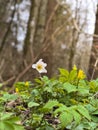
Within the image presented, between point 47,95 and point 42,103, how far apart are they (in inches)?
3.2

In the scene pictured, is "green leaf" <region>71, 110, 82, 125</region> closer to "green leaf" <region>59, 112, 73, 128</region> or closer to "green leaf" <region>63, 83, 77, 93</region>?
"green leaf" <region>59, 112, 73, 128</region>

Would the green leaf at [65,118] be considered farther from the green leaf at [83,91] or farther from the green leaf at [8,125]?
the green leaf at [83,91]

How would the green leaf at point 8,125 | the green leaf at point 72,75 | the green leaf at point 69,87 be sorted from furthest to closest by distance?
the green leaf at point 72,75 < the green leaf at point 69,87 < the green leaf at point 8,125

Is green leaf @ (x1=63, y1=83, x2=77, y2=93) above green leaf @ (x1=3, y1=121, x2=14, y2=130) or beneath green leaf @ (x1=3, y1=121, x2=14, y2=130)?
above

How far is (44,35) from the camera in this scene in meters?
11.2

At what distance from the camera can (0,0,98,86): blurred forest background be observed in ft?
37.6

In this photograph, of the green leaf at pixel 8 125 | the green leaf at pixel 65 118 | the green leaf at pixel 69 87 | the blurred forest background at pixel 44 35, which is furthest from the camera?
the blurred forest background at pixel 44 35

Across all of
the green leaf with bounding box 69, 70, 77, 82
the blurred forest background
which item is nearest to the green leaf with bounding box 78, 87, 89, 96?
the green leaf with bounding box 69, 70, 77, 82

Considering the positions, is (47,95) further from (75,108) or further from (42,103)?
(75,108)

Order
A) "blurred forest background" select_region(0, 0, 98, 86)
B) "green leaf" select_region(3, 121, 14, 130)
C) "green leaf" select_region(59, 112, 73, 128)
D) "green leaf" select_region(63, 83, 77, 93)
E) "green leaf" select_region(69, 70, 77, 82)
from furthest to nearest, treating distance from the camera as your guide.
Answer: "blurred forest background" select_region(0, 0, 98, 86), "green leaf" select_region(69, 70, 77, 82), "green leaf" select_region(63, 83, 77, 93), "green leaf" select_region(59, 112, 73, 128), "green leaf" select_region(3, 121, 14, 130)

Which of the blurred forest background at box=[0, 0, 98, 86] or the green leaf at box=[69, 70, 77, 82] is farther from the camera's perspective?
the blurred forest background at box=[0, 0, 98, 86]

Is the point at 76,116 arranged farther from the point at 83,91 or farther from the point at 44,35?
the point at 44,35

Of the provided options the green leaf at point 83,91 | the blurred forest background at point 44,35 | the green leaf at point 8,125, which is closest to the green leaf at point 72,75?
the green leaf at point 83,91

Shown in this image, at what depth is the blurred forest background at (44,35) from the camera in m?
11.5
